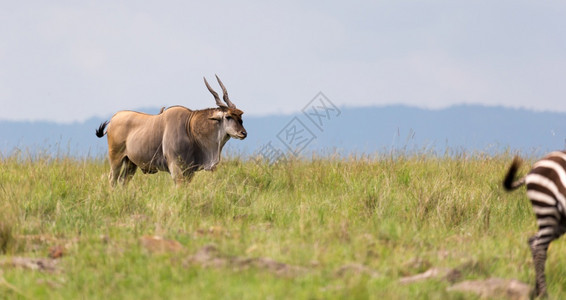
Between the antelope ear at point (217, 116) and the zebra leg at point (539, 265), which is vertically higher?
the antelope ear at point (217, 116)

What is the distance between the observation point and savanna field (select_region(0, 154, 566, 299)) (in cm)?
539

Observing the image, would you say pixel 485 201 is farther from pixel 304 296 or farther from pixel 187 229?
pixel 304 296

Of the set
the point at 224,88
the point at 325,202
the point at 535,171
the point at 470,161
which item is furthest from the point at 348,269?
the point at 470,161

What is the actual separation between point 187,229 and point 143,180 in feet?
12.4

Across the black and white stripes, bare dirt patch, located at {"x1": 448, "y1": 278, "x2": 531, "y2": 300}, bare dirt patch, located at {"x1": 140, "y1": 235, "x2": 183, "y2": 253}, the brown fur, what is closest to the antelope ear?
the brown fur

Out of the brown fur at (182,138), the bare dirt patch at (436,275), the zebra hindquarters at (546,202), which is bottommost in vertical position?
the bare dirt patch at (436,275)

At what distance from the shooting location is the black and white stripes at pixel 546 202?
19.4ft

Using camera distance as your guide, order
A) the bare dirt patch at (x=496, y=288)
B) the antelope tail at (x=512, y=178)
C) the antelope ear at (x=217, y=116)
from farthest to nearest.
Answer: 1. the antelope ear at (x=217, y=116)
2. the antelope tail at (x=512, y=178)
3. the bare dirt patch at (x=496, y=288)

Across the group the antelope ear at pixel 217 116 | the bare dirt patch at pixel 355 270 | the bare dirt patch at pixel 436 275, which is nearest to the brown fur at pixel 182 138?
the antelope ear at pixel 217 116

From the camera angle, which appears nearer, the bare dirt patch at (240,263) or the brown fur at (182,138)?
the bare dirt patch at (240,263)

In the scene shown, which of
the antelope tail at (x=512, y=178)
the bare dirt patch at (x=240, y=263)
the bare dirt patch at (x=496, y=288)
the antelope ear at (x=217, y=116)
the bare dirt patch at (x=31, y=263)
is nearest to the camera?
the bare dirt patch at (x=496, y=288)

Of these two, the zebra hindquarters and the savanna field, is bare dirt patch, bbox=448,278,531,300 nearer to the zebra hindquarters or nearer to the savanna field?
the savanna field

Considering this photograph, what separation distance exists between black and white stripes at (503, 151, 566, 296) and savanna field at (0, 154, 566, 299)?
0.25 metres

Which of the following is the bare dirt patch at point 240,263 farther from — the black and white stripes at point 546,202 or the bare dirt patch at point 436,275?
the black and white stripes at point 546,202
